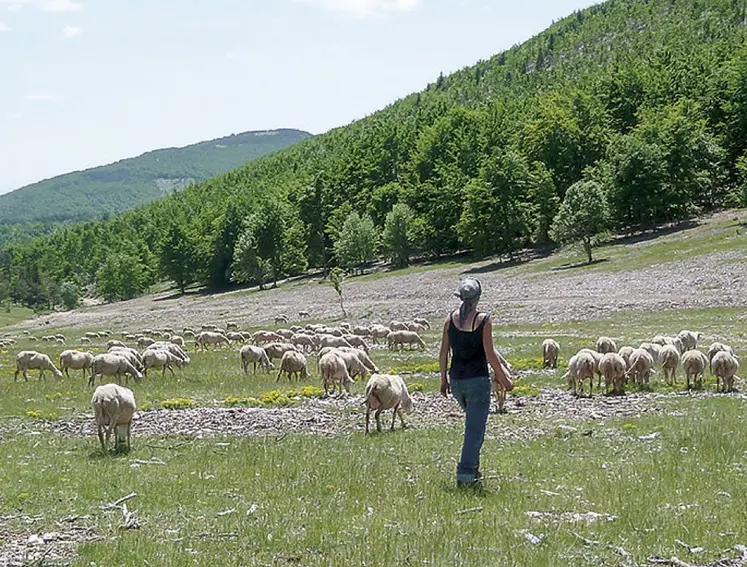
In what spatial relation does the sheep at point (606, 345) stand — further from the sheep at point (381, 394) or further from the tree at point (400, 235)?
the tree at point (400, 235)

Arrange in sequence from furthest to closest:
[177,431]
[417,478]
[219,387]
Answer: [219,387], [177,431], [417,478]

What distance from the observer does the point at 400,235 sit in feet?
375

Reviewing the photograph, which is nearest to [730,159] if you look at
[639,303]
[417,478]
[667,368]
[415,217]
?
[415,217]

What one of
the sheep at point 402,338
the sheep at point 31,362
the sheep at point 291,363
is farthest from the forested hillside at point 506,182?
the sheep at point 31,362

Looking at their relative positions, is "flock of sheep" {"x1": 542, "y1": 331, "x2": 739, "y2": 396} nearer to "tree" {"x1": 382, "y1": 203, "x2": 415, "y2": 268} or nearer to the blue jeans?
the blue jeans

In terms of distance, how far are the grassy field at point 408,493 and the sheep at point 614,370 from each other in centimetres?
261

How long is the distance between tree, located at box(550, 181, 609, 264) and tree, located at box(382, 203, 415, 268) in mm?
30665

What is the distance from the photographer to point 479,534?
9406 millimetres

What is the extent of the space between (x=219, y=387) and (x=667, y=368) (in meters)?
15.4

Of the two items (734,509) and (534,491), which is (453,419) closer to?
(534,491)

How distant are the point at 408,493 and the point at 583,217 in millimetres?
77060

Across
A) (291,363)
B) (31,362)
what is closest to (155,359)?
(31,362)

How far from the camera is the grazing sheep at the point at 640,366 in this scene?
945 inches

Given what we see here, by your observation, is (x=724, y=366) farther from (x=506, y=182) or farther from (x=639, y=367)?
(x=506, y=182)
